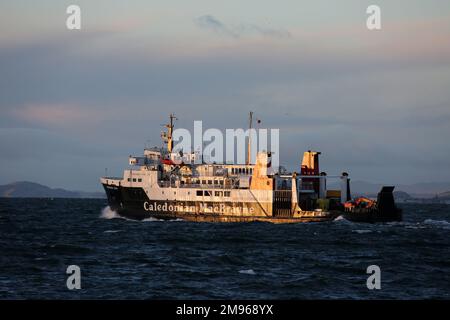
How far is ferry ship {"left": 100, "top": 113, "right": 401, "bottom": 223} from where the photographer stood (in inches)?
3388

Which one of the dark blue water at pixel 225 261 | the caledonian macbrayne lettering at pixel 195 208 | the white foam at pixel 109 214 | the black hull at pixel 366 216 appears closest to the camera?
the dark blue water at pixel 225 261

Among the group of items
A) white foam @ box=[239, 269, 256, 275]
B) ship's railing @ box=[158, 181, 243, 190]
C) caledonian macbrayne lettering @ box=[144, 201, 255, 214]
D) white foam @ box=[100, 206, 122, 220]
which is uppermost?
ship's railing @ box=[158, 181, 243, 190]

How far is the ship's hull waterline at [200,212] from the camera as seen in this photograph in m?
85.8

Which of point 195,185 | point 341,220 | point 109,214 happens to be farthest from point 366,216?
point 109,214

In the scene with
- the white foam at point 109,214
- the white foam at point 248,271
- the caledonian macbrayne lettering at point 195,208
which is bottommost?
the white foam at point 248,271

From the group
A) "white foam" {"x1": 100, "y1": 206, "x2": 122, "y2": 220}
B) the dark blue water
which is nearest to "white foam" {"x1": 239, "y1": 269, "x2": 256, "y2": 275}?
the dark blue water

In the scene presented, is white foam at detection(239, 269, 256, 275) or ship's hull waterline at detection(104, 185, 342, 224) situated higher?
ship's hull waterline at detection(104, 185, 342, 224)

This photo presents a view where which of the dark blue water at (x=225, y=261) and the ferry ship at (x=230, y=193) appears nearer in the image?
the dark blue water at (x=225, y=261)

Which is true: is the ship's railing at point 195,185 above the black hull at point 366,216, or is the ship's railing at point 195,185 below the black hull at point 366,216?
above

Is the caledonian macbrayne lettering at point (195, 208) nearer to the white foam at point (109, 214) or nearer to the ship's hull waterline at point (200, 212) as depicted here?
the ship's hull waterline at point (200, 212)

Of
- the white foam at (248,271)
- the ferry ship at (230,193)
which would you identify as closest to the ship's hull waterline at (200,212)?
the ferry ship at (230,193)

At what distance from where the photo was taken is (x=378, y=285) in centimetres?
4094

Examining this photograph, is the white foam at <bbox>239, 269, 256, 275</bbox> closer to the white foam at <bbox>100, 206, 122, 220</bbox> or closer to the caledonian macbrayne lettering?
the caledonian macbrayne lettering
